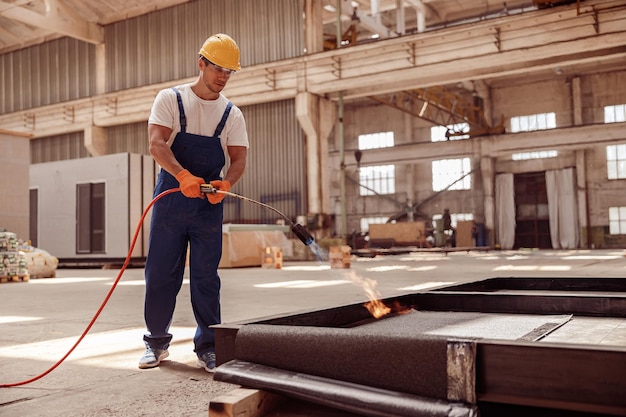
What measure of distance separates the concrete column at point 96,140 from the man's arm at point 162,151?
1822 cm

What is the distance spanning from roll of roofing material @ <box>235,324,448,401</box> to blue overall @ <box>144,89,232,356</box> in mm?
937

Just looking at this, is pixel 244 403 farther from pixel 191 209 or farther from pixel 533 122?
pixel 533 122

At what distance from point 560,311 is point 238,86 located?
586 inches

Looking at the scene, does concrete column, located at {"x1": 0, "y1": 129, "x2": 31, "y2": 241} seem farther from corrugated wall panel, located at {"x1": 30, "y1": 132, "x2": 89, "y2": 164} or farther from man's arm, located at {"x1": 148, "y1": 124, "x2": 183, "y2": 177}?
man's arm, located at {"x1": 148, "y1": 124, "x2": 183, "y2": 177}

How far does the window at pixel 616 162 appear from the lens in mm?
23094

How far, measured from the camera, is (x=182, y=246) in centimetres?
304

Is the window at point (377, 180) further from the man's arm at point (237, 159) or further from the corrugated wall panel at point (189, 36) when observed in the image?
the man's arm at point (237, 159)

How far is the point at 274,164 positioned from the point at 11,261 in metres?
8.53

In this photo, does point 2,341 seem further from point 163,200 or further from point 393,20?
point 393,20

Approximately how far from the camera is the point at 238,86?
17.2m

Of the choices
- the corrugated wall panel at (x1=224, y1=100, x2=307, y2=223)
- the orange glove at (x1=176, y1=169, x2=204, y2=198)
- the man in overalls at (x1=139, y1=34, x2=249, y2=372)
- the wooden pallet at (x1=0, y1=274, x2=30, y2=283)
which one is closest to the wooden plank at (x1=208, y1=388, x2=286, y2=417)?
the man in overalls at (x1=139, y1=34, x2=249, y2=372)

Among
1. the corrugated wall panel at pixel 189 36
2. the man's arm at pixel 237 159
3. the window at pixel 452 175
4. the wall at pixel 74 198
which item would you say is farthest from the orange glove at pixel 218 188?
the window at pixel 452 175

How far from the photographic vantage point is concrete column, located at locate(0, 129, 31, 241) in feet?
38.4

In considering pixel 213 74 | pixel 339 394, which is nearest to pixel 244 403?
pixel 339 394
